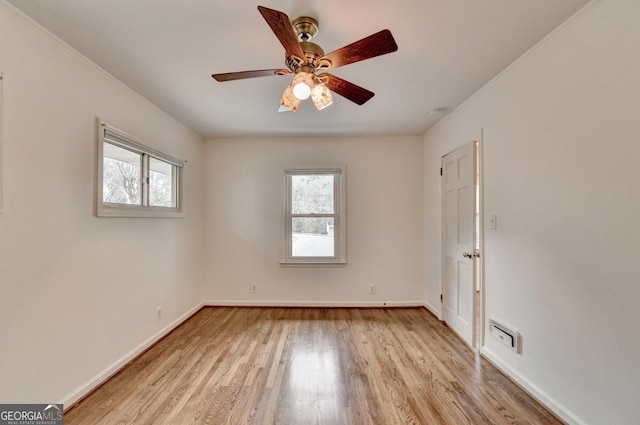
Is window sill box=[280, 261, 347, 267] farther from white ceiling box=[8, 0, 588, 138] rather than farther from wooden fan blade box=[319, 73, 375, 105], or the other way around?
wooden fan blade box=[319, 73, 375, 105]


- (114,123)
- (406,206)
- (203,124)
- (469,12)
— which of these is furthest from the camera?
(406,206)

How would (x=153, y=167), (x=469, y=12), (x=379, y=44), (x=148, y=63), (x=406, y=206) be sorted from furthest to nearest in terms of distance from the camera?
(x=406, y=206)
(x=153, y=167)
(x=148, y=63)
(x=469, y=12)
(x=379, y=44)

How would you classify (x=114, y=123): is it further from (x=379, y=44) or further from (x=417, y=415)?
(x=417, y=415)

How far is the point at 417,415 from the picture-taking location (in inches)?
73.2

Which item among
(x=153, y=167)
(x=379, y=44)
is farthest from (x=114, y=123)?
(x=379, y=44)

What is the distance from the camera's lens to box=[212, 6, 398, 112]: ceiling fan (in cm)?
136

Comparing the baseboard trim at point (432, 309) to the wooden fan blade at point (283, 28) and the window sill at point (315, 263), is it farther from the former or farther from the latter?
the wooden fan blade at point (283, 28)

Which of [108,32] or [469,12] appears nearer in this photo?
[469,12]

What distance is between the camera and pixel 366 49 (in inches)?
56.4

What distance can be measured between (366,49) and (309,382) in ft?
7.64

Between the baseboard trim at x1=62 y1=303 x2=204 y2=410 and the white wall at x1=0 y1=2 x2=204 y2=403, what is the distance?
0.05ft

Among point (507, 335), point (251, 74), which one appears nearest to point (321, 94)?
point (251, 74)

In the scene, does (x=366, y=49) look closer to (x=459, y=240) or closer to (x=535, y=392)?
(x=459, y=240)

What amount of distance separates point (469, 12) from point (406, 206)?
272cm
